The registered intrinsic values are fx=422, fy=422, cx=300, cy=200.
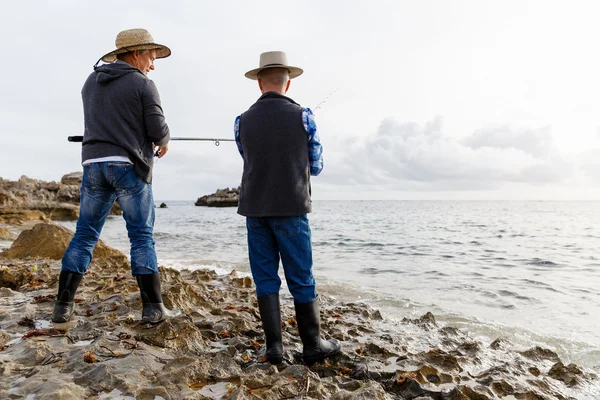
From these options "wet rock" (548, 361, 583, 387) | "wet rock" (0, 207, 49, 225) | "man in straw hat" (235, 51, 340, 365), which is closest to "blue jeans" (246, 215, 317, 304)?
"man in straw hat" (235, 51, 340, 365)

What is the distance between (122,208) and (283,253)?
146cm

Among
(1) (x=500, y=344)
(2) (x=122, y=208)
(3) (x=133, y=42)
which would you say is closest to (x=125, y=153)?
(2) (x=122, y=208)

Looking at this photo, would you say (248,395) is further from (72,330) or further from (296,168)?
(72,330)

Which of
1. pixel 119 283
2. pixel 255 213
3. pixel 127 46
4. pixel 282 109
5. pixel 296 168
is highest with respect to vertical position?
pixel 127 46

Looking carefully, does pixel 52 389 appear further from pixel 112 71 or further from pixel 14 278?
pixel 14 278

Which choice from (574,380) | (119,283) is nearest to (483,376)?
(574,380)

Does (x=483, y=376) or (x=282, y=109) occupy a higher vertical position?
(x=282, y=109)

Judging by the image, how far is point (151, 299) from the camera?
3711 mm

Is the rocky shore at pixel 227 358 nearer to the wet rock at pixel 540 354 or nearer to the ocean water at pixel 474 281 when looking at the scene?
the wet rock at pixel 540 354

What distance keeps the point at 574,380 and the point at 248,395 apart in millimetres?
3009

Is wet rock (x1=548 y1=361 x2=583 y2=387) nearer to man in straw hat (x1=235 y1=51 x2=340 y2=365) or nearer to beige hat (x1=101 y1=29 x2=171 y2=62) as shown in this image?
man in straw hat (x1=235 y1=51 x2=340 y2=365)

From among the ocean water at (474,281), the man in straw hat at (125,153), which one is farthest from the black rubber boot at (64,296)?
the ocean water at (474,281)

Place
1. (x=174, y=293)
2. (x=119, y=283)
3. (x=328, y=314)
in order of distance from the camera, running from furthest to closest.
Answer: (x=119, y=283), (x=328, y=314), (x=174, y=293)

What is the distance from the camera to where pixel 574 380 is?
145 inches
